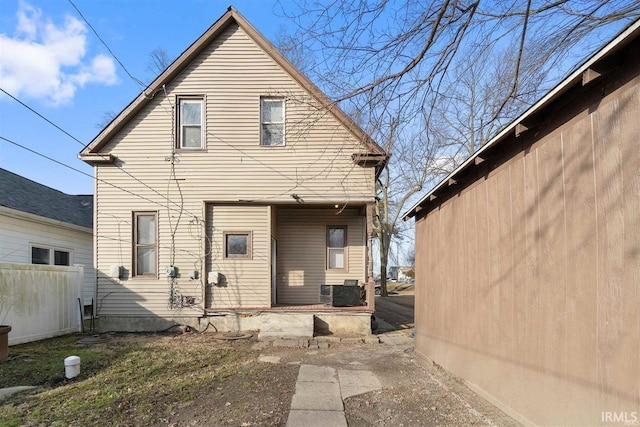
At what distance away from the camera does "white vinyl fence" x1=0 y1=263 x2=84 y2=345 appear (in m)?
8.13

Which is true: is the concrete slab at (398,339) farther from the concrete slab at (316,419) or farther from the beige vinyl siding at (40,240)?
the beige vinyl siding at (40,240)

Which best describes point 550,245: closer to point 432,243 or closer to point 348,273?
point 432,243

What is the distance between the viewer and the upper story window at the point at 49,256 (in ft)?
40.5

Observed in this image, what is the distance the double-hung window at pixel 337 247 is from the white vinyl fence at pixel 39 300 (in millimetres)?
7072

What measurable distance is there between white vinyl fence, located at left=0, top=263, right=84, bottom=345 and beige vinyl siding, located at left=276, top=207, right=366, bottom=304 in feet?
18.2

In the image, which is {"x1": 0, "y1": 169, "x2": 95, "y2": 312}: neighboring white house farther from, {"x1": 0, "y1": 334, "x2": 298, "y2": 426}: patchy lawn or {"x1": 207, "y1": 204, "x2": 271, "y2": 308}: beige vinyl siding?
{"x1": 0, "y1": 334, "x2": 298, "y2": 426}: patchy lawn

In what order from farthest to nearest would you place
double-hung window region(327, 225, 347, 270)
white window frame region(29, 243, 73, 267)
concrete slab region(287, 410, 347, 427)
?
white window frame region(29, 243, 73, 267) → double-hung window region(327, 225, 347, 270) → concrete slab region(287, 410, 347, 427)

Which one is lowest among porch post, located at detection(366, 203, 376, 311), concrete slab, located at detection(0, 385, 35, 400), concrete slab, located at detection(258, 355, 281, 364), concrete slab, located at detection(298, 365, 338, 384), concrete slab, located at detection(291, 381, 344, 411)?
concrete slab, located at detection(258, 355, 281, 364)

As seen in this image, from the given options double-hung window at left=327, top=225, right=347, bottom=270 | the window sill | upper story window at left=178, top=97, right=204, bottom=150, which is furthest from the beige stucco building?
upper story window at left=178, top=97, right=204, bottom=150

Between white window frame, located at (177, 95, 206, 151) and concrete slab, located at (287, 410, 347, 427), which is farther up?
white window frame, located at (177, 95, 206, 151)

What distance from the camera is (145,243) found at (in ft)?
34.1

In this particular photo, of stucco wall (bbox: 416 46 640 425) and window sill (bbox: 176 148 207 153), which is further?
window sill (bbox: 176 148 207 153)

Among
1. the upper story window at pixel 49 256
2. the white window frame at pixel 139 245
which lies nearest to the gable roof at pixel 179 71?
the white window frame at pixel 139 245

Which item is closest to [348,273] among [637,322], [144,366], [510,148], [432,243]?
[432,243]
